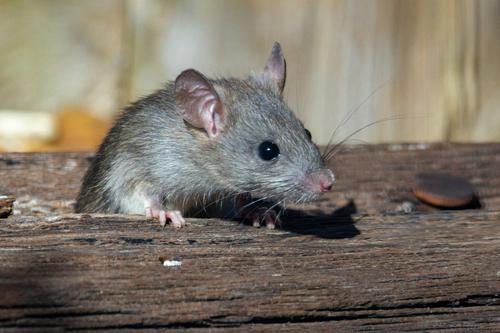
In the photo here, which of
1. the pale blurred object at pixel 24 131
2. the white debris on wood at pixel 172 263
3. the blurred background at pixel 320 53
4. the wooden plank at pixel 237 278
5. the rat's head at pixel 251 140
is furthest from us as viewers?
the pale blurred object at pixel 24 131

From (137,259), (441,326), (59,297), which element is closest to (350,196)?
(441,326)

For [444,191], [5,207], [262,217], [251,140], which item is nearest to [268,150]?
[251,140]

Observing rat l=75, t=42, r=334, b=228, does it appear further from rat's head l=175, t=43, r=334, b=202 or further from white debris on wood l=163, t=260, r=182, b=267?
white debris on wood l=163, t=260, r=182, b=267

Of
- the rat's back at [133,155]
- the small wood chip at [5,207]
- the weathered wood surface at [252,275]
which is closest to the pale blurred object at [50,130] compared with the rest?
the rat's back at [133,155]

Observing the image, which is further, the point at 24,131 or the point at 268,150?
the point at 24,131

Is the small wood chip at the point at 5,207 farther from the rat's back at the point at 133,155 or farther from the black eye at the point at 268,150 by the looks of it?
the black eye at the point at 268,150

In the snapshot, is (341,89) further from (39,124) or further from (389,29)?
(39,124)

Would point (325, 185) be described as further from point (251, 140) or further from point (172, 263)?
point (172, 263)
